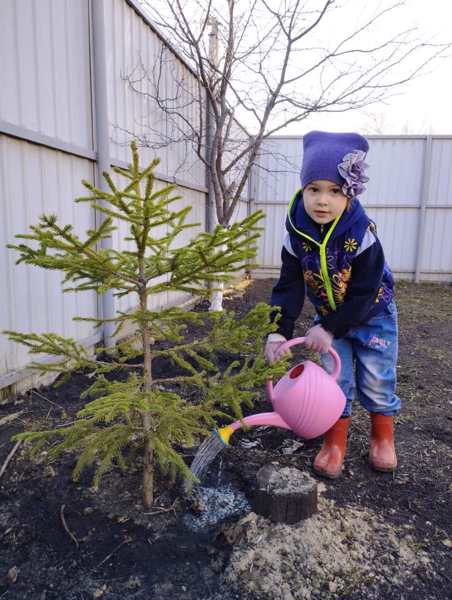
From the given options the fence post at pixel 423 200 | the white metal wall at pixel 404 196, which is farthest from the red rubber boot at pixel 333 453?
the fence post at pixel 423 200

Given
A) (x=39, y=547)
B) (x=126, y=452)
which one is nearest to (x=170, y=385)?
(x=126, y=452)

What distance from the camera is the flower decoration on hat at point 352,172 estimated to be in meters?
1.91

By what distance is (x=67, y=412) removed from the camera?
2.84 m

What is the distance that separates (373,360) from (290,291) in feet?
1.79

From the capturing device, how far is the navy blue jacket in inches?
80.0

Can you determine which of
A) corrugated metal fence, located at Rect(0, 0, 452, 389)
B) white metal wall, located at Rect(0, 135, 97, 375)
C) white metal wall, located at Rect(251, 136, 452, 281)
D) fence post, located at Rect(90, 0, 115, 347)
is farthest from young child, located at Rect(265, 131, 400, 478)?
white metal wall, located at Rect(251, 136, 452, 281)

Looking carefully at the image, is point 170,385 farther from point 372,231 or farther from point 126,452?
point 372,231

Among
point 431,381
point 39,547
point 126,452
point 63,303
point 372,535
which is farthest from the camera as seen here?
point 431,381

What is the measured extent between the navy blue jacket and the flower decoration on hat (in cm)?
13

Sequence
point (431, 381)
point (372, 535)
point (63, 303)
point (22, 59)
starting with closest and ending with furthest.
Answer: point (372, 535) → point (22, 59) → point (63, 303) → point (431, 381)

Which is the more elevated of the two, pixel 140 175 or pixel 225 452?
pixel 140 175

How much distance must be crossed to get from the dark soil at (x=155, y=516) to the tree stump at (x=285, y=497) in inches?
8.0

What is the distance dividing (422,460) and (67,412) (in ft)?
6.86

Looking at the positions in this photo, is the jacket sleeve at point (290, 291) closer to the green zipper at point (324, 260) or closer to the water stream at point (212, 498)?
the green zipper at point (324, 260)
